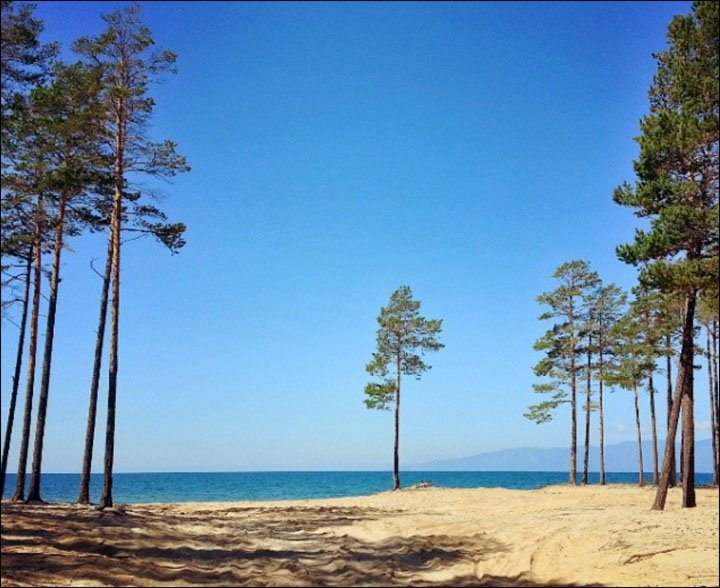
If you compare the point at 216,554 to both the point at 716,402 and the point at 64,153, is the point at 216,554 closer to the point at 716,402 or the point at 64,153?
the point at 64,153

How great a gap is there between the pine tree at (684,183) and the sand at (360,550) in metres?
4.59

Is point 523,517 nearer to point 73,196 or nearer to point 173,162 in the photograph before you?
point 173,162

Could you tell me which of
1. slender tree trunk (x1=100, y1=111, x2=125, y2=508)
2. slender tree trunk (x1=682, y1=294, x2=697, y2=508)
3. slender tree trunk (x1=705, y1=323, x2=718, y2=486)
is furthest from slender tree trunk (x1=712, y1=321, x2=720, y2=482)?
slender tree trunk (x1=100, y1=111, x2=125, y2=508)

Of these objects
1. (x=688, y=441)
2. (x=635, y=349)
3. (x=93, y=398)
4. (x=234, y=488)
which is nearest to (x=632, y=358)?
(x=635, y=349)

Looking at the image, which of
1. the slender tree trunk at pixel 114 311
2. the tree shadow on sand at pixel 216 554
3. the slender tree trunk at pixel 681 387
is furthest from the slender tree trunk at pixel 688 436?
the slender tree trunk at pixel 114 311

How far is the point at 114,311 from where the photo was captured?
20.2 metres

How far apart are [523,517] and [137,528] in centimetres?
1058

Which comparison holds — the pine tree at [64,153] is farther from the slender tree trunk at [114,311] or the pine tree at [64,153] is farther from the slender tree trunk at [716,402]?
the slender tree trunk at [716,402]

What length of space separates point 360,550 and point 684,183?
12893 millimetres

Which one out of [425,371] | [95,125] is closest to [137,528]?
[95,125]

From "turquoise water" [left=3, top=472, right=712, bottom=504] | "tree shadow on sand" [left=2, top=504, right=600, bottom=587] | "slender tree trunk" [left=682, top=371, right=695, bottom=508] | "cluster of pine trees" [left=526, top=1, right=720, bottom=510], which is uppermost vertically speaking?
"cluster of pine trees" [left=526, top=1, right=720, bottom=510]

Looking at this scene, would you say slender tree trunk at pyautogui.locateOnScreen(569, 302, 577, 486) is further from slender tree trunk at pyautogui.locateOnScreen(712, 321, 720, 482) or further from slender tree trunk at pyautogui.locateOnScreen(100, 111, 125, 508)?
slender tree trunk at pyautogui.locateOnScreen(100, 111, 125, 508)

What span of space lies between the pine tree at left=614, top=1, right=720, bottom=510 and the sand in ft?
15.1

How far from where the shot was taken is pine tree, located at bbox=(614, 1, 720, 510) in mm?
16141
